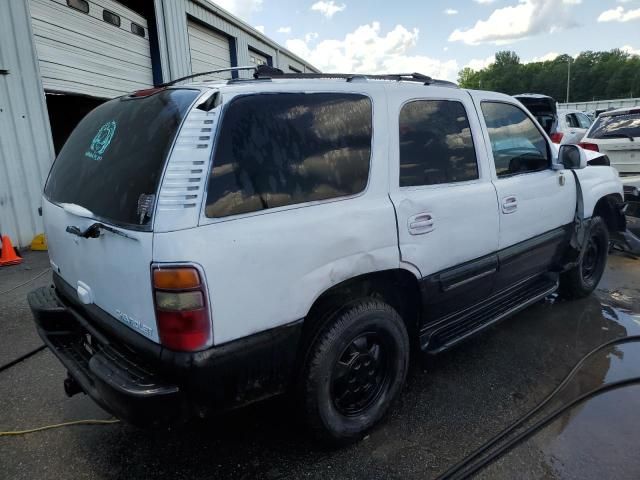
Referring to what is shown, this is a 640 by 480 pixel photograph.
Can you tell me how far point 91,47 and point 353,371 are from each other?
8229 millimetres

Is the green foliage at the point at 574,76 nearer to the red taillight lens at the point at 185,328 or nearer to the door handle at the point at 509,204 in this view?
the door handle at the point at 509,204

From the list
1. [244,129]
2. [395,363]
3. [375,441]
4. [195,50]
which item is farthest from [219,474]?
[195,50]

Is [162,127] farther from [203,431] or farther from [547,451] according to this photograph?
[547,451]

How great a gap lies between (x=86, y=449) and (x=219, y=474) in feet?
2.61

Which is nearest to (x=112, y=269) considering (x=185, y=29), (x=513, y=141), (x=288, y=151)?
(x=288, y=151)

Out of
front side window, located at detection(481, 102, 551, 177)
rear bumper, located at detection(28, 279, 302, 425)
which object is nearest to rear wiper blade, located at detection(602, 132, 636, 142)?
front side window, located at detection(481, 102, 551, 177)

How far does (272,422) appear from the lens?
8.53 ft

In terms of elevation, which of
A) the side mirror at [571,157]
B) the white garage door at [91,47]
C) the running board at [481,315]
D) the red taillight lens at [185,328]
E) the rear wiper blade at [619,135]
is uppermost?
the white garage door at [91,47]

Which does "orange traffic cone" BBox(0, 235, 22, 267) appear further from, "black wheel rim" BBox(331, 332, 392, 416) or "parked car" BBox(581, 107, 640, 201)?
"parked car" BBox(581, 107, 640, 201)

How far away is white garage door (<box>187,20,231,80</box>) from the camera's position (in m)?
11.1

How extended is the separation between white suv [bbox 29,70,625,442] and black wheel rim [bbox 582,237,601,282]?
173 centimetres

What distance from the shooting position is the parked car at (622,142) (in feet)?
22.2

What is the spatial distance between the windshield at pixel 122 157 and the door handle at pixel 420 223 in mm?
1288

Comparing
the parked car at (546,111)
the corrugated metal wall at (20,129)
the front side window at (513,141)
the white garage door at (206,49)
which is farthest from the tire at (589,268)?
the white garage door at (206,49)
